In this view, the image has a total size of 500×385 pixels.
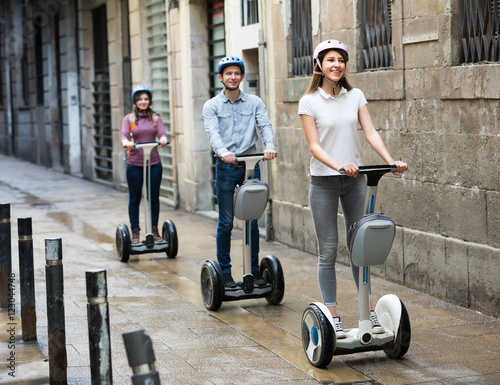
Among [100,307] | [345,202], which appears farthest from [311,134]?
[100,307]

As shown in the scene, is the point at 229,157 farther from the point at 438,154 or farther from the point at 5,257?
the point at 5,257

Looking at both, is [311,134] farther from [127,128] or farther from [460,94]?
[127,128]

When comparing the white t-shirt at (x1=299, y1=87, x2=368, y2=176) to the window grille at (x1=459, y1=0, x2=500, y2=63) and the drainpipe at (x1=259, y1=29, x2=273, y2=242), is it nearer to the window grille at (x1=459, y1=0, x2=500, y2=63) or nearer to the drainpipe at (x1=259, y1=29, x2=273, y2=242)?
the window grille at (x1=459, y1=0, x2=500, y2=63)

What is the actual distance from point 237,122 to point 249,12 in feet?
15.6

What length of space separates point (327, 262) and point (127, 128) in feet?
15.2

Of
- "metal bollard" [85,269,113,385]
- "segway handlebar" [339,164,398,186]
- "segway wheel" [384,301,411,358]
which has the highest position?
"segway handlebar" [339,164,398,186]

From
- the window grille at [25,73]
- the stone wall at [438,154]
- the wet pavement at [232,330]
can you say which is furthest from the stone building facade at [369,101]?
the window grille at [25,73]

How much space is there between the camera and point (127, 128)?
32.0 ft

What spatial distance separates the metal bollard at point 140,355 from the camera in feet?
9.80

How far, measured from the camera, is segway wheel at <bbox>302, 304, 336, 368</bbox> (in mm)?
5270

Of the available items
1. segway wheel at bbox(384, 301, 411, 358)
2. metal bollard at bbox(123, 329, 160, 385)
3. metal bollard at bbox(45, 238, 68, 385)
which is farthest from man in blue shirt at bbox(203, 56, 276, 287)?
metal bollard at bbox(123, 329, 160, 385)

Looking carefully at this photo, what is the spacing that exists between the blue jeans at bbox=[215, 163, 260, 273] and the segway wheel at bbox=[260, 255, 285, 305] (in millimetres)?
90

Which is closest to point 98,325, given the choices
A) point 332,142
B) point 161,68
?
point 332,142

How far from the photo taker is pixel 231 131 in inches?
276
